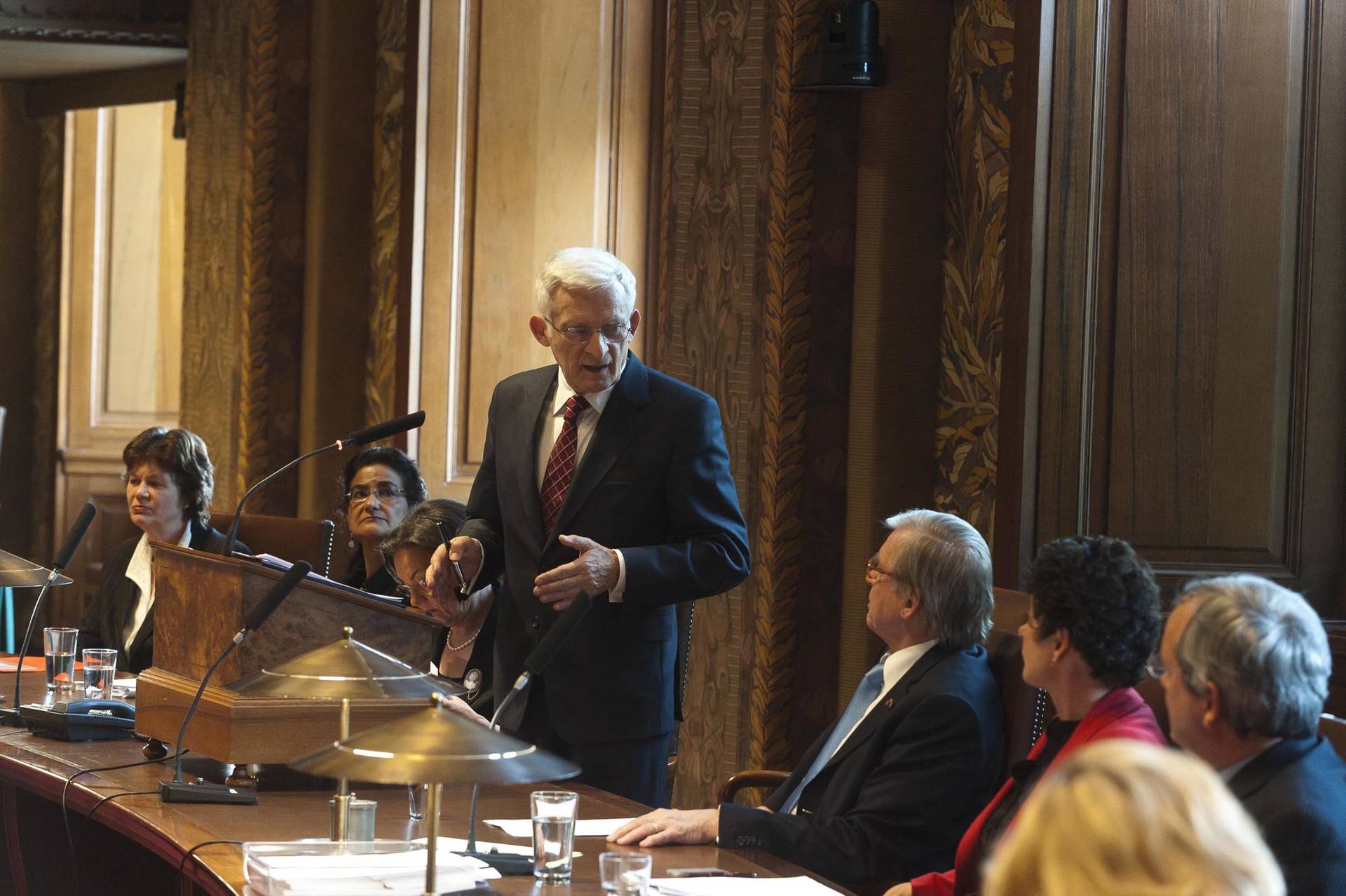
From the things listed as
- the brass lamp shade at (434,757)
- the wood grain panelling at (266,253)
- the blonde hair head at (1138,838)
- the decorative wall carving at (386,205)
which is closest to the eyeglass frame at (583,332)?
the brass lamp shade at (434,757)

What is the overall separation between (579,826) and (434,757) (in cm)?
94

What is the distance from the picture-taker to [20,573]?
354cm

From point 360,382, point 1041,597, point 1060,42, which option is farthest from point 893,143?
point 360,382

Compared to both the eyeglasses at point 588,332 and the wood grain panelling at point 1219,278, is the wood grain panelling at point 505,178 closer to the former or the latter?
the eyeglasses at point 588,332

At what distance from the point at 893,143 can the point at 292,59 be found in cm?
289

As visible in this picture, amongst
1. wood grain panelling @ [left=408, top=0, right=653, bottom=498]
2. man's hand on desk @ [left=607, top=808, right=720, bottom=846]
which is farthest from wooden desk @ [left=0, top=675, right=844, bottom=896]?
wood grain panelling @ [left=408, top=0, right=653, bottom=498]

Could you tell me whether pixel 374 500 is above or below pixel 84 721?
above

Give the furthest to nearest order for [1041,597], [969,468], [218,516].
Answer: [218,516] < [969,468] < [1041,597]

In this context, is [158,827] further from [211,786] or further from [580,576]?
[580,576]

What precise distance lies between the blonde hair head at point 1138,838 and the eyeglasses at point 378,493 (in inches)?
145

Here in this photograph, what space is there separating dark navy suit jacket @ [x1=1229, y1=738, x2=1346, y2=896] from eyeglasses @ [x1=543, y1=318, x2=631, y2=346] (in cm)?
151

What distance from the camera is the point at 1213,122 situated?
321 cm

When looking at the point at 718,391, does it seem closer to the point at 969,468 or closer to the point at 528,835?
the point at 969,468

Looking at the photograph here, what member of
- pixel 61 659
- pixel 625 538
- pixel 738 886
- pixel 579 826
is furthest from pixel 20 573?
pixel 738 886
